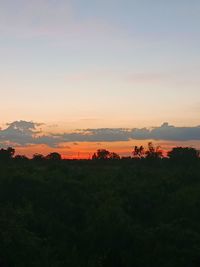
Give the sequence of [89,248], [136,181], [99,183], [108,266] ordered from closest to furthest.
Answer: [108,266] → [89,248] → [99,183] → [136,181]

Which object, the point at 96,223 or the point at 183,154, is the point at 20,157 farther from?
the point at 96,223

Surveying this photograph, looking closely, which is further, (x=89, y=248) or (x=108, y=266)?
(x=89, y=248)

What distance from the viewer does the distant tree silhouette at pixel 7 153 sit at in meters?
151

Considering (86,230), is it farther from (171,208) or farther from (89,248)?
(171,208)

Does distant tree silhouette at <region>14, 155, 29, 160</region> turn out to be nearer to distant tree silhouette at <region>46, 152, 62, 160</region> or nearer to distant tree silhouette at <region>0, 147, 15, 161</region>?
distant tree silhouette at <region>0, 147, 15, 161</region>

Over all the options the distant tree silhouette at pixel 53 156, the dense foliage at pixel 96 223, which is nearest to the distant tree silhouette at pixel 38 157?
the distant tree silhouette at pixel 53 156

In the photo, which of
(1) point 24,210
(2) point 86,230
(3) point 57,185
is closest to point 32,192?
(3) point 57,185

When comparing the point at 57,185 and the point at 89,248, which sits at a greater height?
the point at 57,185

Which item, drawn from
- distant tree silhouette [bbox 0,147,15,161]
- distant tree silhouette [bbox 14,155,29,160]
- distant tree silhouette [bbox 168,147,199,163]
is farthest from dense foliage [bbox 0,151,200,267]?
distant tree silhouette [bbox 14,155,29,160]

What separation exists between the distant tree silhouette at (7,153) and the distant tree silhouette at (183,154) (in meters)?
53.2

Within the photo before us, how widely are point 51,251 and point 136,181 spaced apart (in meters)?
47.8

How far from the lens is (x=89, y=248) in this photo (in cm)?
4809

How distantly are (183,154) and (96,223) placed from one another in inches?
4190

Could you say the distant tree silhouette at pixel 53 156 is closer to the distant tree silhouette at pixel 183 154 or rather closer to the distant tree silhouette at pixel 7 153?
the distant tree silhouette at pixel 7 153
